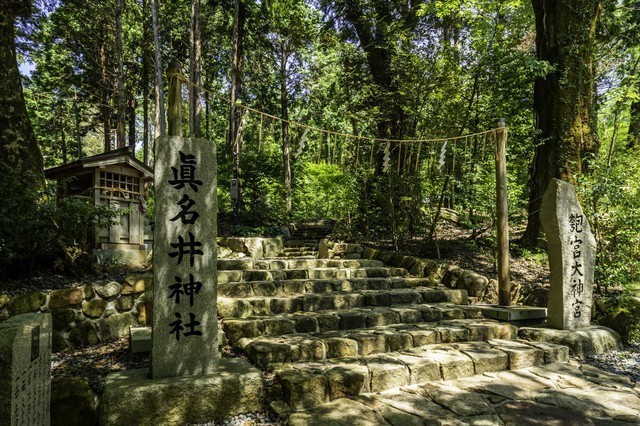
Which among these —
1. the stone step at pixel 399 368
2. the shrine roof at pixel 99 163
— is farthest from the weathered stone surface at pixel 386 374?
the shrine roof at pixel 99 163

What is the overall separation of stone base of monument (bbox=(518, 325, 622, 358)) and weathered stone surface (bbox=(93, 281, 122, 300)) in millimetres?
5764

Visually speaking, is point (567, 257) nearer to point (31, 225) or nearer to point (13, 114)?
point (31, 225)

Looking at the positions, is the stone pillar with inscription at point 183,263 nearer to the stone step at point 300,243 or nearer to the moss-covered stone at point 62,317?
the moss-covered stone at point 62,317

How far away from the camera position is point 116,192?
37.9 ft

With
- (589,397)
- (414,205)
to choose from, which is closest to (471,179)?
(414,205)

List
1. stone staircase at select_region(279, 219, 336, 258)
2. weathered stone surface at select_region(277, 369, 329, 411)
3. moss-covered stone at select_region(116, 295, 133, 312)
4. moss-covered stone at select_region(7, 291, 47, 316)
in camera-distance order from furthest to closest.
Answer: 1. stone staircase at select_region(279, 219, 336, 258)
2. moss-covered stone at select_region(116, 295, 133, 312)
3. moss-covered stone at select_region(7, 291, 47, 316)
4. weathered stone surface at select_region(277, 369, 329, 411)

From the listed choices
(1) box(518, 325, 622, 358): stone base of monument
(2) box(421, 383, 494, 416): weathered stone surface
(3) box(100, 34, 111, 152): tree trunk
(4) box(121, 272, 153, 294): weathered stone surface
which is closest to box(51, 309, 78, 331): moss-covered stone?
(4) box(121, 272, 153, 294): weathered stone surface

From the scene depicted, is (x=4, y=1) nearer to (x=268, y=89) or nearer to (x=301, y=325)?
(x=301, y=325)

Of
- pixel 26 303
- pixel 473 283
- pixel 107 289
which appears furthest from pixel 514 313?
pixel 26 303

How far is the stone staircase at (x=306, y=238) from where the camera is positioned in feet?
38.3

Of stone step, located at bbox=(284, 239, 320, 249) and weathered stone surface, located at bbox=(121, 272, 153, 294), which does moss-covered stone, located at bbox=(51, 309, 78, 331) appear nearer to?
weathered stone surface, located at bbox=(121, 272, 153, 294)

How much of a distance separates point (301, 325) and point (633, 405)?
3.62 m

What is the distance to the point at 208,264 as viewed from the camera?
3527 mm

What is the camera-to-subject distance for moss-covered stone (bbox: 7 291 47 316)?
424 cm
